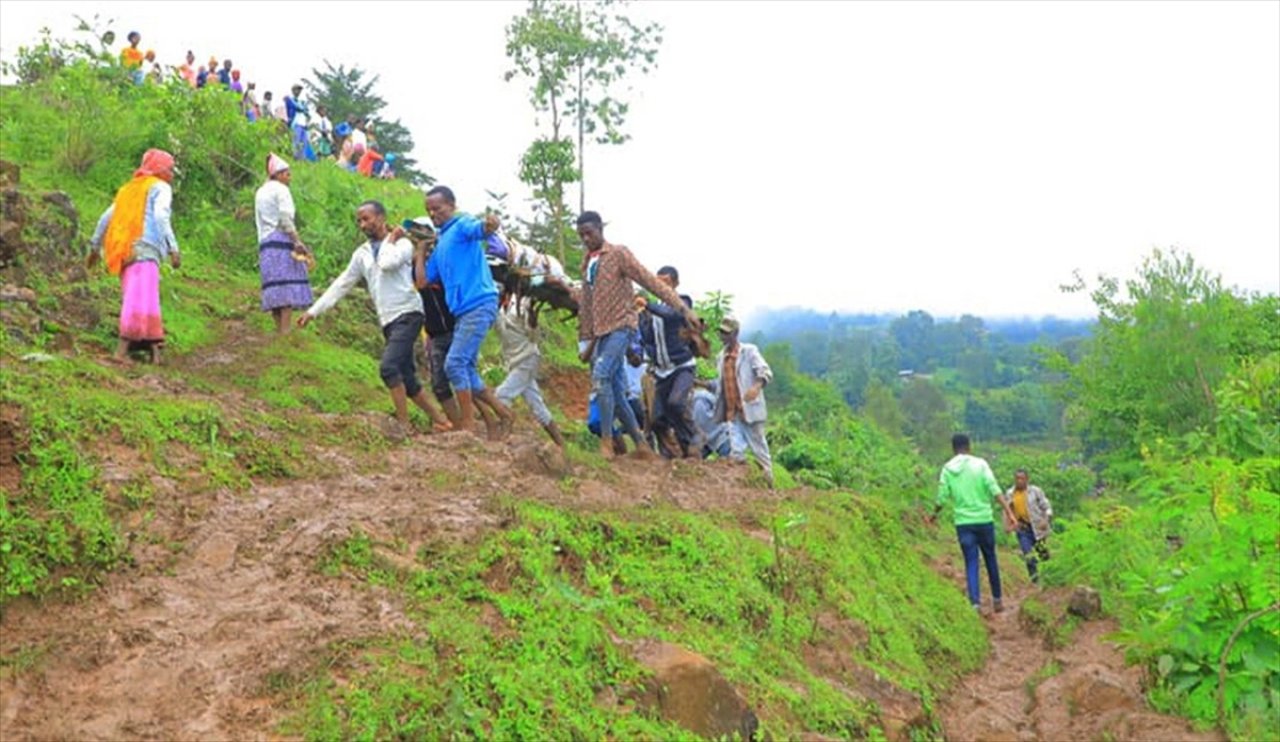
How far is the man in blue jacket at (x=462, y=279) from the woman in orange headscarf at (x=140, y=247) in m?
1.86

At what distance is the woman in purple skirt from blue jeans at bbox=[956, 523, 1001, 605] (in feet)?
19.9

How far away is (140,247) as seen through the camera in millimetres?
7086

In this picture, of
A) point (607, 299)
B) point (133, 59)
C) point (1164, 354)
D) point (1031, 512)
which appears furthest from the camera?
point (1164, 354)

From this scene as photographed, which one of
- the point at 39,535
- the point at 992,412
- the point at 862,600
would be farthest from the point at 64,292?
the point at 992,412

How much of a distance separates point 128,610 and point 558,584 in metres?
1.66

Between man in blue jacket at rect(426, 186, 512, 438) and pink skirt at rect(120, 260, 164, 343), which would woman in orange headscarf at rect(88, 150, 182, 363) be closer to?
pink skirt at rect(120, 260, 164, 343)

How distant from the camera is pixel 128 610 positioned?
3801 millimetres

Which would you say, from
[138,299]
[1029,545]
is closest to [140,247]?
[138,299]

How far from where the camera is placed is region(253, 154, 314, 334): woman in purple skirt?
8617mm

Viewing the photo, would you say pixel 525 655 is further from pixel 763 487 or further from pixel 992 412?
pixel 992 412

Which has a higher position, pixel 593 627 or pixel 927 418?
pixel 593 627

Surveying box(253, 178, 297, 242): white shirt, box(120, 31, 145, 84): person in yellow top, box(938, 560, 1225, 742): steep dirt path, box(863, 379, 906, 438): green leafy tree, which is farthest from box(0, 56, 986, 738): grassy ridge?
box(863, 379, 906, 438): green leafy tree

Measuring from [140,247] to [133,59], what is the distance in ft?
38.9

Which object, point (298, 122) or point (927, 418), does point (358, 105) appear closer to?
point (298, 122)
